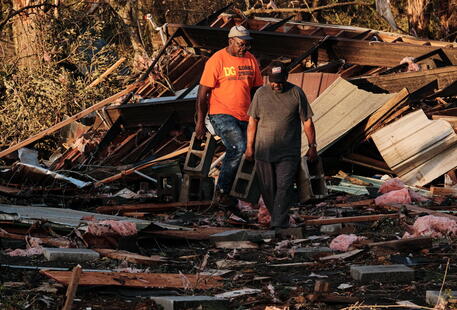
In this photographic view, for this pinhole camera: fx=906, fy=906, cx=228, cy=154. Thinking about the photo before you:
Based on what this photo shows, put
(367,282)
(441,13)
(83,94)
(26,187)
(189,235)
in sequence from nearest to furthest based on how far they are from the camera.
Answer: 1. (367,282)
2. (189,235)
3. (26,187)
4. (83,94)
5. (441,13)

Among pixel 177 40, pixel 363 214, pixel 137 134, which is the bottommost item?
pixel 363 214

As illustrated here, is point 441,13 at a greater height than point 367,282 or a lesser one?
greater

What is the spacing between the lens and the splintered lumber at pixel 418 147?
43.1 feet

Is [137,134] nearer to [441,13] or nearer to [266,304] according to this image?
[266,304]

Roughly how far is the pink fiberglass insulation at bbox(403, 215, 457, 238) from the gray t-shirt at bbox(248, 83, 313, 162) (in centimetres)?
145

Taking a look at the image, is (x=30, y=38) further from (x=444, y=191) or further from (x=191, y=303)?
(x=191, y=303)

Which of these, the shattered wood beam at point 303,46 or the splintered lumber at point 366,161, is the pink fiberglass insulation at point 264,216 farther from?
the shattered wood beam at point 303,46

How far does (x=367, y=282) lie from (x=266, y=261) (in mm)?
1423

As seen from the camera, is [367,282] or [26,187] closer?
[367,282]

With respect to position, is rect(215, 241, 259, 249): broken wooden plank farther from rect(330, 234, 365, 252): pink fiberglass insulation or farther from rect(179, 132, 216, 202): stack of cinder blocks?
rect(179, 132, 216, 202): stack of cinder blocks

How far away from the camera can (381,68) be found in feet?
53.7

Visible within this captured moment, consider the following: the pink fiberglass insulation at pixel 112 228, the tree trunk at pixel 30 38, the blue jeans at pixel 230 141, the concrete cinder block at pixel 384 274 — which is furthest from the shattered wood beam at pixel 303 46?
the concrete cinder block at pixel 384 274

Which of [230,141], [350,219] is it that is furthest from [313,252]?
[230,141]

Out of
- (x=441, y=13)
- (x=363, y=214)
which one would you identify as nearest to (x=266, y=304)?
(x=363, y=214)
